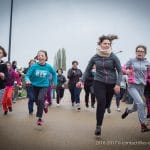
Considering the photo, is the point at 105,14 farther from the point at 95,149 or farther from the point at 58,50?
the point at 95,149

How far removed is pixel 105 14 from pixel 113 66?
19.8 m

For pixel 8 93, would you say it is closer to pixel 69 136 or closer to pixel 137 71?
pixel 69 136

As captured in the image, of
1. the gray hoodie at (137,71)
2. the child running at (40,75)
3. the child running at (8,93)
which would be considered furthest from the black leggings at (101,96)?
the child running at (8,93)

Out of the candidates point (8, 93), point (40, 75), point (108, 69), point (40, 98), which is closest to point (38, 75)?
point (40, 75)

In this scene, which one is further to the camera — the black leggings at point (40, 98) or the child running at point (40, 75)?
the child running at point (40, 75)

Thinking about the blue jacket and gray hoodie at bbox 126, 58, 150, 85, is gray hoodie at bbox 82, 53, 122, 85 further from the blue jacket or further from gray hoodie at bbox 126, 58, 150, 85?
the blue jacket

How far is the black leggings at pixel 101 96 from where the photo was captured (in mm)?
6410

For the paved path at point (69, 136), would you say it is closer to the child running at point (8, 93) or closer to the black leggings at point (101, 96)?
the black leggings at point (101, 96)

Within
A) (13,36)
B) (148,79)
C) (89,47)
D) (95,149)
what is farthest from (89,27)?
(95,149)

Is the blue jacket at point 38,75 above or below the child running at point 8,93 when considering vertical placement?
above

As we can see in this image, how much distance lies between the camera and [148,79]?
25.3ft

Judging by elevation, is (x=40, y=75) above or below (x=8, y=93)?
above

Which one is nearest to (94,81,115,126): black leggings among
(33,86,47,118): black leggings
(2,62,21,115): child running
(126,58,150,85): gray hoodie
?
(126,58,150,85): gray hoodie

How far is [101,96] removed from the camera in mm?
6445
